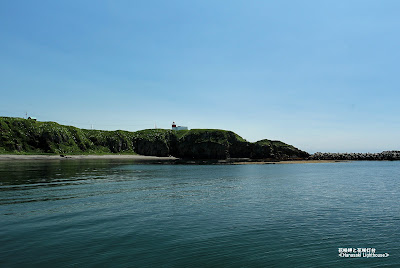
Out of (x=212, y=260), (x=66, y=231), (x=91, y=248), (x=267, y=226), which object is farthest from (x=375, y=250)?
(x=66, y=231)

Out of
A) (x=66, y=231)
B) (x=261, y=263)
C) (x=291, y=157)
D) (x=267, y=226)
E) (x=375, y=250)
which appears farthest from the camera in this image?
(x=291, y=157)

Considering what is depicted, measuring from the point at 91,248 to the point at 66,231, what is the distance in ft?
15.5

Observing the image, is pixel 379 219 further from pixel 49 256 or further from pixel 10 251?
pixel 10 251

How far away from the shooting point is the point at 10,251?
14.7 m

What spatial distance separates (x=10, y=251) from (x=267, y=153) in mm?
188765

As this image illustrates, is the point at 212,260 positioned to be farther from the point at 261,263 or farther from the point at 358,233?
the point at 358,233

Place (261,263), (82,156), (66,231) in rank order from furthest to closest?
(82,156)
(66,231)
(261,263)

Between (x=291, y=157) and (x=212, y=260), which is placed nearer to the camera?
(x=212, y=260)

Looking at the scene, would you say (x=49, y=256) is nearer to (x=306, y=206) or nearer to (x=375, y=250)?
(x=375, y=250)

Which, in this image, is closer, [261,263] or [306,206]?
[261,263]

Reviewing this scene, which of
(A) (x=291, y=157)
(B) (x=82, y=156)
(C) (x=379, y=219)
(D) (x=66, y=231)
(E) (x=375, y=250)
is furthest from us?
(A) (x=291, y=157)

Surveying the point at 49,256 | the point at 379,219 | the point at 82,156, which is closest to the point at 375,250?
the point at 379,219

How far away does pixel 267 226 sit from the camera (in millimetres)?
20641

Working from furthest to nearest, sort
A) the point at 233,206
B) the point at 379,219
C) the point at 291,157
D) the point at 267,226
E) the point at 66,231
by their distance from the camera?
the point at 291,157 → the point at 233,206 → the point at 379,219 → the point at 267,226 → the point at 66,231
